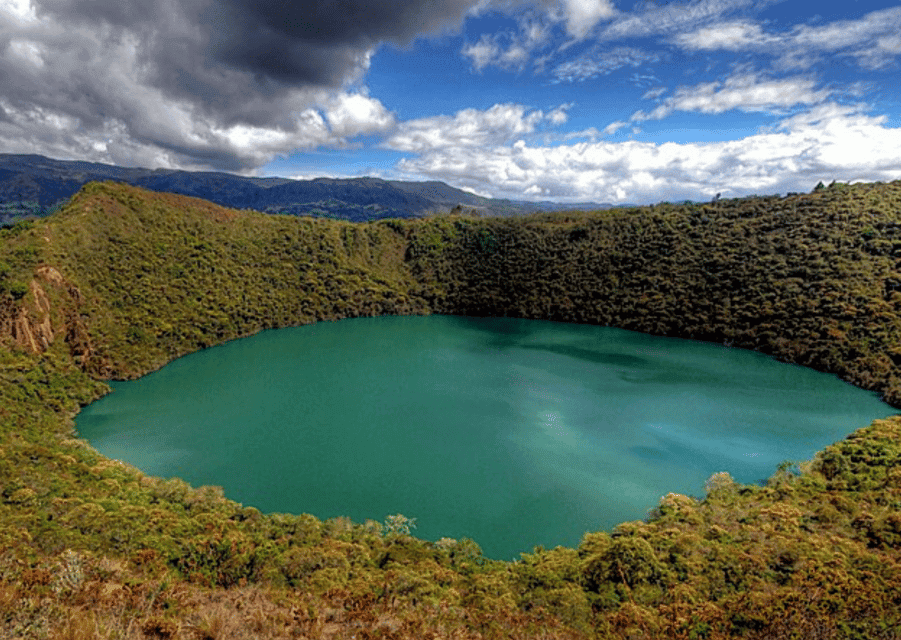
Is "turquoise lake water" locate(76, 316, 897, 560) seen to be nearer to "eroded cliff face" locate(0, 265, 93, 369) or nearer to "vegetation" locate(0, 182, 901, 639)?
"vegetation" locate(0, 182, 901, 639)

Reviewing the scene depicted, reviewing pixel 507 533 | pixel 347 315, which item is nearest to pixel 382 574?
pixel 507 533

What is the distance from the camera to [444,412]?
44.0 m

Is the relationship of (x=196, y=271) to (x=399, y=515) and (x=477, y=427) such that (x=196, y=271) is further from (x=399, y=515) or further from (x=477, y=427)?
(x=399, y=515)

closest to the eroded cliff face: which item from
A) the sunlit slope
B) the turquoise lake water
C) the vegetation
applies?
the vegetation

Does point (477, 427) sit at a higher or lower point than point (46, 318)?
lower

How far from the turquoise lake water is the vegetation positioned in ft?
10.3

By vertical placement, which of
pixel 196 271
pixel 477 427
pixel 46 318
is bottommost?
pixel 477 427

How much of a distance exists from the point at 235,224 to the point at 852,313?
3670 inches

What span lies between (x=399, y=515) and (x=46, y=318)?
4501 cm

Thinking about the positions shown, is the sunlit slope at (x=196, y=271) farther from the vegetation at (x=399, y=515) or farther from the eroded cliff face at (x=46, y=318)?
the eroded cliff face at (x=46, y=318)

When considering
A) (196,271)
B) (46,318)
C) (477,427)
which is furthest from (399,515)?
(196,271)

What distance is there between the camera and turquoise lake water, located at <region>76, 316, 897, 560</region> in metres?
29.8

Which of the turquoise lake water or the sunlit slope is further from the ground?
the sunlit slope

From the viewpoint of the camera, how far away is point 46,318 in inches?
1861
